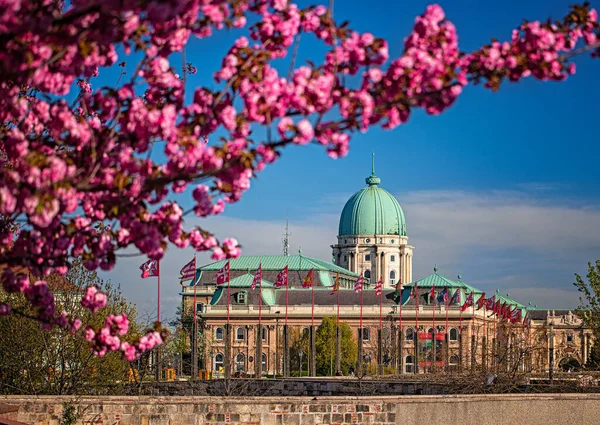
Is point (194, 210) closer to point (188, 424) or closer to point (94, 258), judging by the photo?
point (94, 258)

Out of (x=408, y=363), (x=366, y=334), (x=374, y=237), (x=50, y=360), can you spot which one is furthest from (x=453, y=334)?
(x=50, y=360)

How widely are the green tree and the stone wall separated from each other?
95838 millimetres

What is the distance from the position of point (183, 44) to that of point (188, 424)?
15.7 meters

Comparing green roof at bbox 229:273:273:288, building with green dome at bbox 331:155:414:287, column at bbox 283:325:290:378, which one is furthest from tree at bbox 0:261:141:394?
building with green dome at bbox 331:155:414:287

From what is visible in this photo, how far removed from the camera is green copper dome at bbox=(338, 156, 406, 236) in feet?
603

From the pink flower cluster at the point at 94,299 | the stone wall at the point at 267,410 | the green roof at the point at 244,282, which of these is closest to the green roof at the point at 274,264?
the green roof at the point at 244,282

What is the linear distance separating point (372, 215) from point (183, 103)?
572 ft

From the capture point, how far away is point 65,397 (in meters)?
24.5

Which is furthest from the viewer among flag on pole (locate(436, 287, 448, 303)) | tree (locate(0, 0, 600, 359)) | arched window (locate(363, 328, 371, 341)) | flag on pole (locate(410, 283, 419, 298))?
→ arched window (locate(363, 328, 371, 341))

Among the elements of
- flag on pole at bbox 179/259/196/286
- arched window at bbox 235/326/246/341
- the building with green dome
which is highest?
the building with green dome

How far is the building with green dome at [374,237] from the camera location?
603 ft

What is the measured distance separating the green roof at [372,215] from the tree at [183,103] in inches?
6827

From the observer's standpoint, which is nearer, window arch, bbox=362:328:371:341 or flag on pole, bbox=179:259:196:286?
flag on pole, bbox=179:259:196:286

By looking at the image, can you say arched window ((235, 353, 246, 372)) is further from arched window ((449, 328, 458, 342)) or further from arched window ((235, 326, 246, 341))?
arched window ((449, 328, 458, 342))
